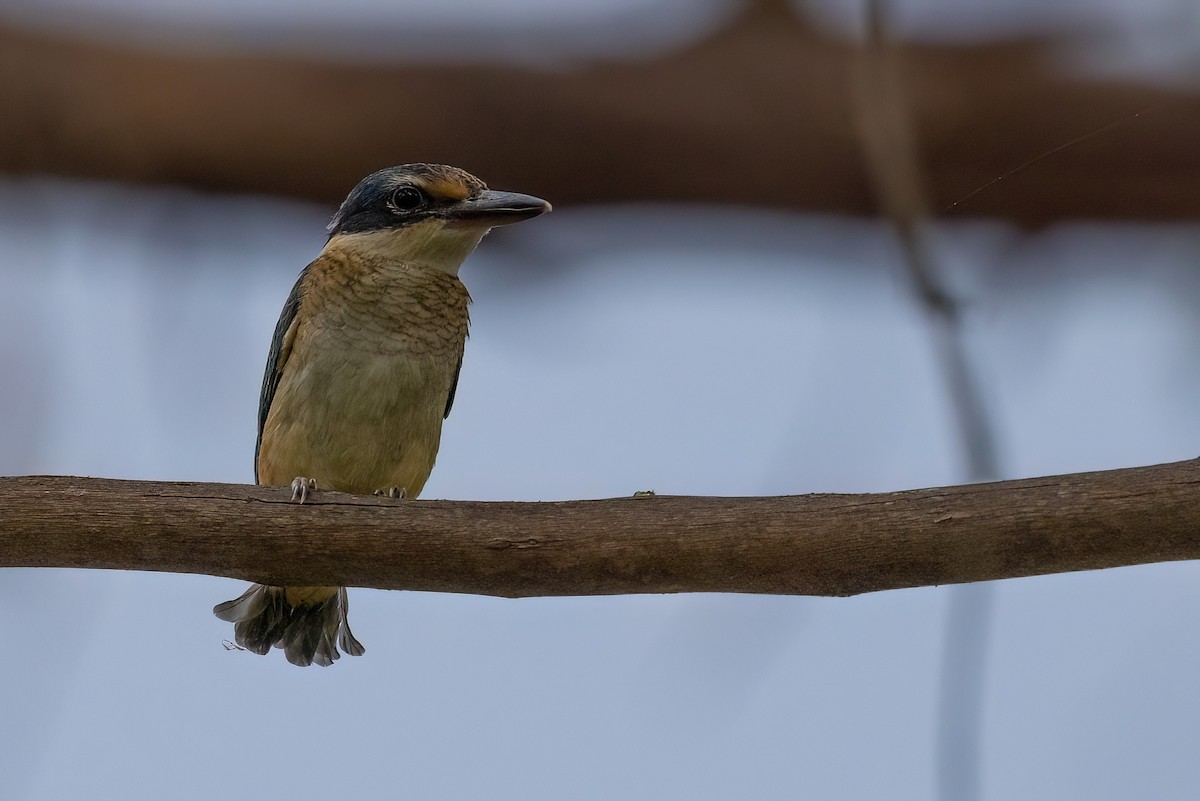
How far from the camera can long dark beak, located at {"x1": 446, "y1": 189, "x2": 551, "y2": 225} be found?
422 centimetres

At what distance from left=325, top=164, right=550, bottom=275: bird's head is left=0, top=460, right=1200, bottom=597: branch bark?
4.61 feet

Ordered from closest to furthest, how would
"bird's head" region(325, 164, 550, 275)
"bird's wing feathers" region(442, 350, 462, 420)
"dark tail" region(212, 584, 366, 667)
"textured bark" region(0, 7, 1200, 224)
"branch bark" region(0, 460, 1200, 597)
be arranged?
"branch bark" region(0, 460, 1200, 597) → "dark tail" region(212, 584, 366, 667) → "bird's head" region(325, 164, 550, 275) → "bird's wing feathers" region(442, 350, 462, 420) → "textured bark" region(0, 7, 1200, 224)

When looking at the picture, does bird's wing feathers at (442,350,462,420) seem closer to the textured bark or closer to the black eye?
the black eye

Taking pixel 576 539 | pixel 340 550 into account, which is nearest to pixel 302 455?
pixel 340 550

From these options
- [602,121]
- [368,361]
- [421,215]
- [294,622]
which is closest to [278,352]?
[368,361]

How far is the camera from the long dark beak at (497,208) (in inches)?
166

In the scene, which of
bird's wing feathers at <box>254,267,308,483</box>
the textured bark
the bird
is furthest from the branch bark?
the textured bark

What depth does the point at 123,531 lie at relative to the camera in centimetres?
304

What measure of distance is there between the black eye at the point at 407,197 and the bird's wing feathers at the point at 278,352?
0.37 metres

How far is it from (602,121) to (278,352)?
1.27 metres

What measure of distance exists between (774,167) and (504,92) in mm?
912

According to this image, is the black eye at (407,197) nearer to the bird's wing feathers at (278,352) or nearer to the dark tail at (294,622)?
the bird's wing feathers at (278,352)

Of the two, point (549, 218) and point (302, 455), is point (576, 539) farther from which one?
point (549, 218)

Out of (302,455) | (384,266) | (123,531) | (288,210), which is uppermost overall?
(288,210)
